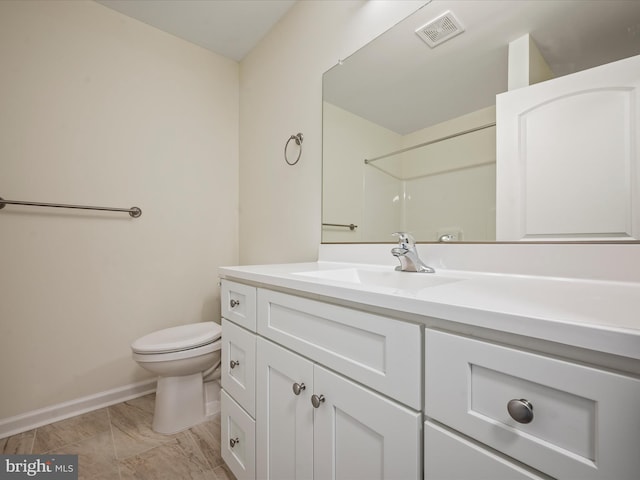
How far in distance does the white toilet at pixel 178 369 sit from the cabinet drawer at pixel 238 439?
0.34 m

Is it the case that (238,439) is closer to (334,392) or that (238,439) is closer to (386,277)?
(334,392)

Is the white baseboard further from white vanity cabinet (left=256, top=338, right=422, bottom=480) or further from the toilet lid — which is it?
white vanity cabinet (left=256, top=338, right=422, bottom=480)

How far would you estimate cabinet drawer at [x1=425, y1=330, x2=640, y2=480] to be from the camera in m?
0.31

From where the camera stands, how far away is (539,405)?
1.22 ft

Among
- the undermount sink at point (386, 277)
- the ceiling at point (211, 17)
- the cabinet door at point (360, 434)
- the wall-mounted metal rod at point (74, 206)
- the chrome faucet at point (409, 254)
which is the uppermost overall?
the ceiling at point (211, 17)

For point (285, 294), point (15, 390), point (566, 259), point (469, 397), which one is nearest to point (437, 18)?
point (566, 259)

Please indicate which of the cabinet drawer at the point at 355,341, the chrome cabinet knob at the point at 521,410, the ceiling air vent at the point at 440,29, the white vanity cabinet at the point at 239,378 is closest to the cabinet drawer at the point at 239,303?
the white vanity cabinet at the point at 239,378

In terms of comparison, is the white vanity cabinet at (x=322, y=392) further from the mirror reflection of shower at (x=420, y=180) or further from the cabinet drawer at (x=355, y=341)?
the mirror reflection of shower at (x=420, y=180)

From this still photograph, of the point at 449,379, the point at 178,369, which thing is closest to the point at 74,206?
the point at 178,369

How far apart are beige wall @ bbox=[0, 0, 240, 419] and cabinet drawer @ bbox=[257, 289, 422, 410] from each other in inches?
42.9

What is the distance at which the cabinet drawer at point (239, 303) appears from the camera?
0.96m

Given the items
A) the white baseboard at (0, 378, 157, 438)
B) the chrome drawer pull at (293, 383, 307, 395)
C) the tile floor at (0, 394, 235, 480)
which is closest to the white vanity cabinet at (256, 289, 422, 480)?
the chrome drawer pull at (293, 383, 307, 395)

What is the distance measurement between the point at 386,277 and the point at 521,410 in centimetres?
61

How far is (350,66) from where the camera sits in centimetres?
133
